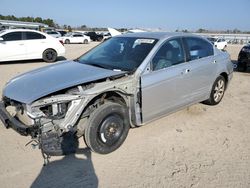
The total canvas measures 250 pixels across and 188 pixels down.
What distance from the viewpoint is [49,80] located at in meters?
3.91

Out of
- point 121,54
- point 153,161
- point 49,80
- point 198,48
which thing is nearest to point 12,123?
point 49,80

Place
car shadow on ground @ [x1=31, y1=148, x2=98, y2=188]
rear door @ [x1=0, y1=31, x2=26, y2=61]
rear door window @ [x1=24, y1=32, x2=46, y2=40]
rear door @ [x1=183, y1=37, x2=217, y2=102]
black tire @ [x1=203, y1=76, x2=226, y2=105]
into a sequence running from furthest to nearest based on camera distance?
rear door window @ [x1=24, y1=32, x2=46, y2=40] → rear door @ [x1=0, y1=31, x2=26, y2=61] → black tire @ [x1=203, y1=76, x2=226, y2=105] → rear door @ [x1=183, y1=37, x2=217, y2=102] → car shadow on ground @ [x1=31, y1=148, x2=98, y2=188]

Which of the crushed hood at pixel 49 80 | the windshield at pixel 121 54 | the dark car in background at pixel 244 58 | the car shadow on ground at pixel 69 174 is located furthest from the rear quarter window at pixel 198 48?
the dark car in background at pixel 244 58

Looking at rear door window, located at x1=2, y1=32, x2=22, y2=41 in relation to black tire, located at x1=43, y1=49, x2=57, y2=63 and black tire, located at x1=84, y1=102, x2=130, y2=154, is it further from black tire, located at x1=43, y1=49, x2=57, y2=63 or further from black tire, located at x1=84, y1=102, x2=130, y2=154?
black tire, located at x1=84, y1=102, x2=130, y2=154

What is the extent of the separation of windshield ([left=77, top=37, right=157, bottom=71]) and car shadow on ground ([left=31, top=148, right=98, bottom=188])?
1.53m

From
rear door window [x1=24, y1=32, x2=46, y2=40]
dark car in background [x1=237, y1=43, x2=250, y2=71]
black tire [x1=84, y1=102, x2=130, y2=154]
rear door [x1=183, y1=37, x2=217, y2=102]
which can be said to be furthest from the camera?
rear door window [x1=24, y1=32, x2=46, y2=40]

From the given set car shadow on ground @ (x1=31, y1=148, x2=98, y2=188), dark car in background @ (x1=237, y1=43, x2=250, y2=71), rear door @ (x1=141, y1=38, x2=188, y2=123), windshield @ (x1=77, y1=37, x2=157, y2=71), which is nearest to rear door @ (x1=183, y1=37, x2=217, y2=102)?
rear door @ (x1=141, y1=38, x2=188, y2=123)

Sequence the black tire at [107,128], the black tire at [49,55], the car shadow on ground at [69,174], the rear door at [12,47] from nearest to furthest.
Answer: the car shadow on ground at [69,174]
the black tire at [107,128]
the rear door at [12,47]
the black tire at [49,55]

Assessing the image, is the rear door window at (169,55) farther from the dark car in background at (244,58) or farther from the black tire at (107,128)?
the dark car in background at (244,58)

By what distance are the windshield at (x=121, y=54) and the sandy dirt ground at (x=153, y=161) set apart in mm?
1201

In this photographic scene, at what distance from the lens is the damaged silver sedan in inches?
139

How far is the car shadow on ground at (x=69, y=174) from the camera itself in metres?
3.26

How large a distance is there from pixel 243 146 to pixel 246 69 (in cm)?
810

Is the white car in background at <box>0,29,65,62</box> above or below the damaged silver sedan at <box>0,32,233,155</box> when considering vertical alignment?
above
